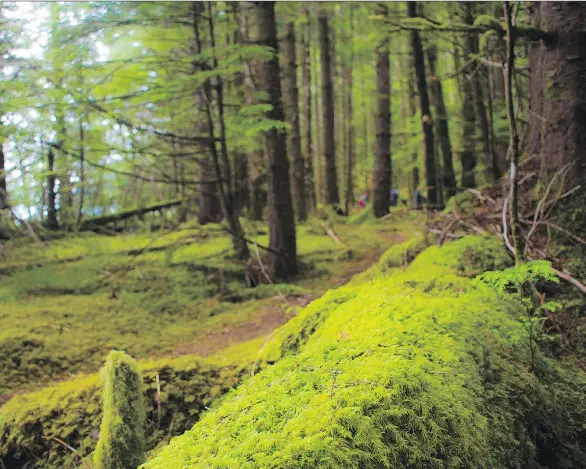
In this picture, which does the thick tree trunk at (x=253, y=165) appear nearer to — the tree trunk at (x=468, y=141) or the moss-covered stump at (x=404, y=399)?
the tree trunk at (x=468, y=141)

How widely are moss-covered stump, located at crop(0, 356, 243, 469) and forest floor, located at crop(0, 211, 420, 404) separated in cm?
99

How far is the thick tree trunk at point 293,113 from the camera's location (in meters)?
13.0

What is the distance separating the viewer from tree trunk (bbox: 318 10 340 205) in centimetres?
1505

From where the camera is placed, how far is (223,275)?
27.2 feet

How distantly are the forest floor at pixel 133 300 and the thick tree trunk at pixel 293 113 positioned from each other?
157 inches

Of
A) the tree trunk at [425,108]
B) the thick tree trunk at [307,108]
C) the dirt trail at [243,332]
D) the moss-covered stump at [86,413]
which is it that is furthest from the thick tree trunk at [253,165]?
the moss-covered stump at [86,413]

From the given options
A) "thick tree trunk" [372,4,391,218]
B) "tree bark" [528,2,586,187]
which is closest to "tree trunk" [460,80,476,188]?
"thick tree trunk" [372,4,391,218]

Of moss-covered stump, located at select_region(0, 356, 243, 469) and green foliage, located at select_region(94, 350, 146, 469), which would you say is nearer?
green foliage, located at select_region(94, 350, 146, 469)

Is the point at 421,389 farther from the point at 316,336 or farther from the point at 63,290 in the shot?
the point at 63,290

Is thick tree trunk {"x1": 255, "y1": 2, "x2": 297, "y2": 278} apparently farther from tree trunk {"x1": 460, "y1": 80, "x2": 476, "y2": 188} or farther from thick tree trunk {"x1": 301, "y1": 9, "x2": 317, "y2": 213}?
thick tree trunk {"x1": 301, "y1": 9, "x2": 317, "y2": 213}

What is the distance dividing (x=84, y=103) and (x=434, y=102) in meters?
9.37

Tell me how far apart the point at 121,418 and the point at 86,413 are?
601mm

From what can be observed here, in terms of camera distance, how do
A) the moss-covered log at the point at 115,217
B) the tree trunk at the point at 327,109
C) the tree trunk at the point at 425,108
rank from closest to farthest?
the tree trunk at the point at 425,108, the moss-covered log at the point at 115,217, the tree trunk at the point at 327,109

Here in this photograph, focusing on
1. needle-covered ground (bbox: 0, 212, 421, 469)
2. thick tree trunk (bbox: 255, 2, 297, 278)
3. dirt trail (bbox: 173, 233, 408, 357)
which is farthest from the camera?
thick tree trunk (bbox: 255, 2, 297, 278)
